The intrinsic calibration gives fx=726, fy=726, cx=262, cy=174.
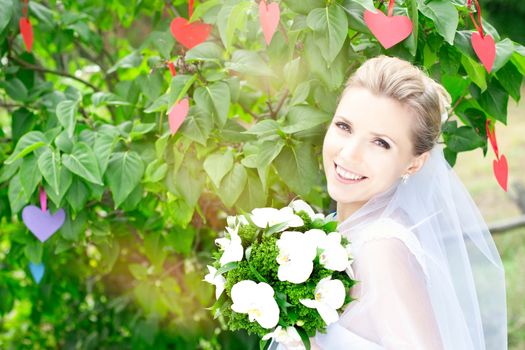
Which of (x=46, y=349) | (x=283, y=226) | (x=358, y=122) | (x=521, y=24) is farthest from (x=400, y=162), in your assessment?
(x=521, y=24)

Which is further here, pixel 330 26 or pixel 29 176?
pixel 29 176

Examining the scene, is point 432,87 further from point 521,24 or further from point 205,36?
point 521,24

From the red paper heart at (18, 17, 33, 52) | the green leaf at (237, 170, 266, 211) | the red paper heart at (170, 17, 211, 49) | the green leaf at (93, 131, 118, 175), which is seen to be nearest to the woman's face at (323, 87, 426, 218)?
the green leaf at (237, 170, 266, 211)

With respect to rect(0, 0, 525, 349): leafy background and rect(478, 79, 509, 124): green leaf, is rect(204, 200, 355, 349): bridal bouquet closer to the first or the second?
rect(0, 0, 525, 349): leafy background

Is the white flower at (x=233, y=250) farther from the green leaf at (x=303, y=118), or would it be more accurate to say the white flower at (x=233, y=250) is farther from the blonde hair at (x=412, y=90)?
the blonde hair at (x=412, y=90)

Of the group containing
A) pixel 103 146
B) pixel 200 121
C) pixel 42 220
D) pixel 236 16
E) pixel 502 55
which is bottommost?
pixel 42 220

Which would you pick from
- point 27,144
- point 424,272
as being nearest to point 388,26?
point 424,272

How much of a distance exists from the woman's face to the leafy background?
13 cm

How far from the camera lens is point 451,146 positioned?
7.69 feet

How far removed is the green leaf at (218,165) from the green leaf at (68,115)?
0.45 m

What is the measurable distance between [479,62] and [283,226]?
0.76 metres

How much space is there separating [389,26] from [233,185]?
2.16 ft

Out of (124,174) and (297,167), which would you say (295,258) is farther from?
(124,174)

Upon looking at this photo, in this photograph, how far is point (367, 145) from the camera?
1.86 m
